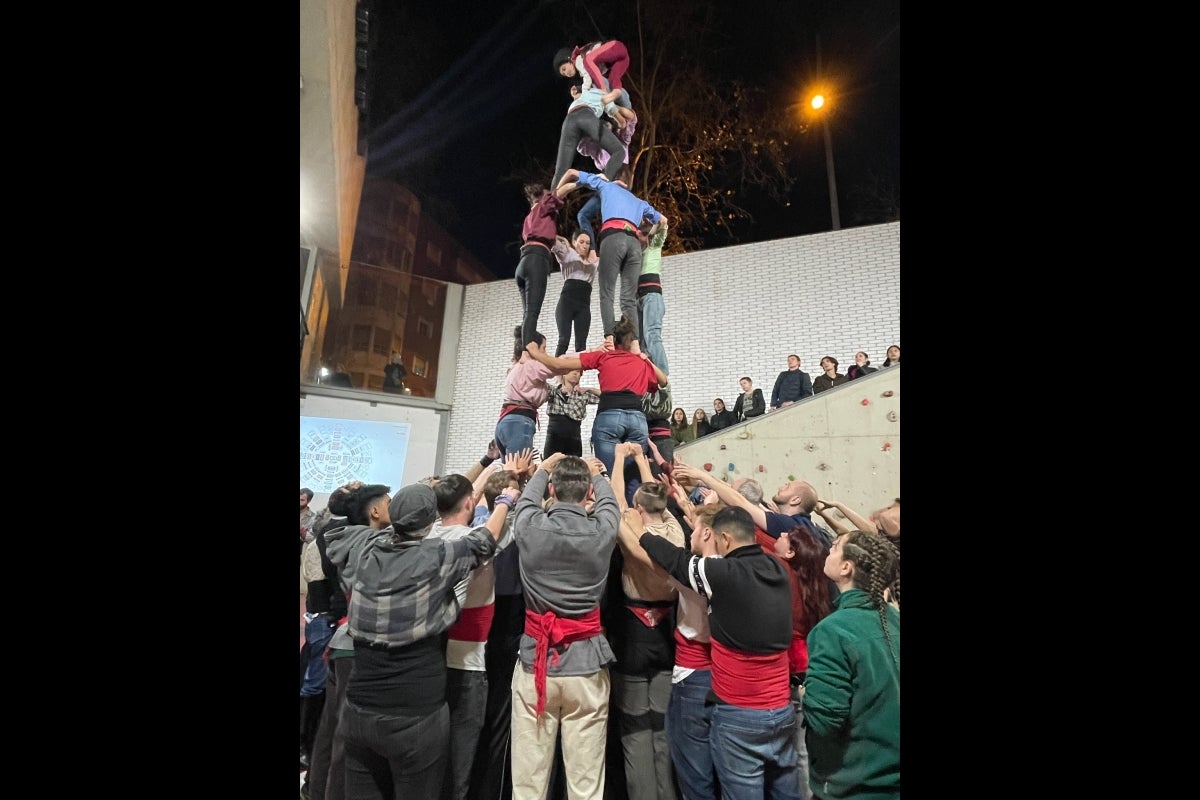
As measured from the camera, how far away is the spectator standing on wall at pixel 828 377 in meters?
2.45

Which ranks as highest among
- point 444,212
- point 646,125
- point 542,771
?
point 646,125

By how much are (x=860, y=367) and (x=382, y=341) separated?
1.87 meters

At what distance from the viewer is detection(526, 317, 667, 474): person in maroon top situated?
8.75 feet

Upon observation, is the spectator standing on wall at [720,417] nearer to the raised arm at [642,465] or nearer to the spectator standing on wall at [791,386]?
the spectator standing on wall at [791,386]

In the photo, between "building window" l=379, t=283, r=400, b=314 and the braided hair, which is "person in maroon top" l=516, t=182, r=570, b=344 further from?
the braided hair

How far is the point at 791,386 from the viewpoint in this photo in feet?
8.23

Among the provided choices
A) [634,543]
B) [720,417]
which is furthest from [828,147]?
[634,543]

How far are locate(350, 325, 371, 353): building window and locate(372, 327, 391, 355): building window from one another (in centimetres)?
3

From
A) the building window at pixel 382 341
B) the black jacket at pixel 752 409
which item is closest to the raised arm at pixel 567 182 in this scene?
the building window at pixel 382 341

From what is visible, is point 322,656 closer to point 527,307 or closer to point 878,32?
point 527,307

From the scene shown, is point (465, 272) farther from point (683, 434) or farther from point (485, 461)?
point (683, 434)

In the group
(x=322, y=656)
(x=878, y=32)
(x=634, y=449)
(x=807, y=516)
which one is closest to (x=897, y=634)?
(x=807, y=516)
